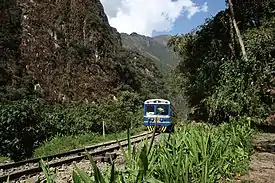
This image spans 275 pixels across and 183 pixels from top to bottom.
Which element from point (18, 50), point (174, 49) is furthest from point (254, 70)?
point (18, 50)

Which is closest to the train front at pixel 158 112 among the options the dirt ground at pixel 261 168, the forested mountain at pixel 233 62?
the forested mountain at pixel 233 62

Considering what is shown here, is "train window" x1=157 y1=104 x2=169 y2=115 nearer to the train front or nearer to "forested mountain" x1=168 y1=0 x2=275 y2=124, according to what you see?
the train front

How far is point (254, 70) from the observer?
1727 cm

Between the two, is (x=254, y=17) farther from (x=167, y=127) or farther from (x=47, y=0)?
(x=47, y=0)

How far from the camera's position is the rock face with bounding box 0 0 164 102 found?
227 feet

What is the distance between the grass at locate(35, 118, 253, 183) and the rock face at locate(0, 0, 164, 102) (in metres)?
59.9

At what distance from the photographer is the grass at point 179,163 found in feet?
11.7

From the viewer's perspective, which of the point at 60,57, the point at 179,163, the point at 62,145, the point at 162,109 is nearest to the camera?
the point at 179,163

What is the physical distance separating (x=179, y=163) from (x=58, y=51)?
7325cm

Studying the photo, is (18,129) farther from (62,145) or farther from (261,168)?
(261,168)

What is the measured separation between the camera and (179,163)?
4512 millimetres

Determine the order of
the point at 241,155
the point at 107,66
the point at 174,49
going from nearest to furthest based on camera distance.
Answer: the point at 241,155, the point at 174,49, the point at 107,66

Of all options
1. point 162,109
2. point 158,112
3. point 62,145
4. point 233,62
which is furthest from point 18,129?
point 233,62

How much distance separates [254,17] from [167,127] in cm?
920
